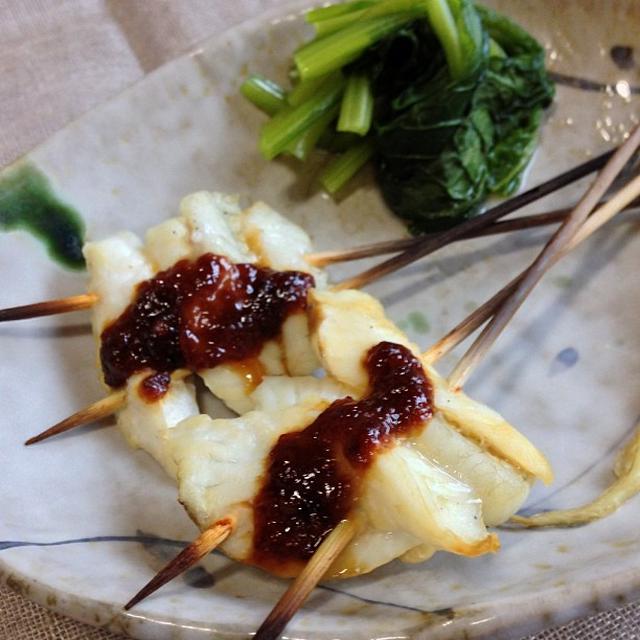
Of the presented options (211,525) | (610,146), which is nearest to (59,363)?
(211,525)

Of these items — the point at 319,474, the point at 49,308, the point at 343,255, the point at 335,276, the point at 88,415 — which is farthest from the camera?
the point at 335,276

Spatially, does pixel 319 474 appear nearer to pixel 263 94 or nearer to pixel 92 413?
pixel 92 413

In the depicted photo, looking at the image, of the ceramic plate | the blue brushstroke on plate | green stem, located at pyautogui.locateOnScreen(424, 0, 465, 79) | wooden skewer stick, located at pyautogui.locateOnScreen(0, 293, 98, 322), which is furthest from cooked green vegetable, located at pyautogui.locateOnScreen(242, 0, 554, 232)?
wooden skewer stick, located at pyautogui.locateOnScreen(0, 293, 98, 322)

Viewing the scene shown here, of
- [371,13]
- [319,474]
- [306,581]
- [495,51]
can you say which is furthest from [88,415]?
[495,51]

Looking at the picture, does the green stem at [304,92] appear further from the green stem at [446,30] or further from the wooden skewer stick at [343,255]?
the wooden skewer stick at [343,255]

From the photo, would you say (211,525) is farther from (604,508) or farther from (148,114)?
(148,114)

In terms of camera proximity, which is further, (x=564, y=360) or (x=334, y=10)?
(x=334, y=10)

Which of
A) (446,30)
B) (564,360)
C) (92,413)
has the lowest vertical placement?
(564,360)
